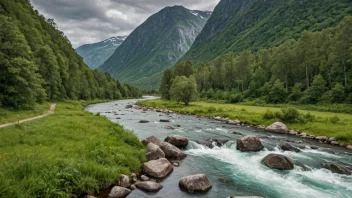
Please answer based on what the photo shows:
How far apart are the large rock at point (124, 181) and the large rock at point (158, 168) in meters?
2.52

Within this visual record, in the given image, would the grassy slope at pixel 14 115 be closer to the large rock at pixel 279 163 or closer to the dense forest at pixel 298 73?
the large rock at pixel 279 163

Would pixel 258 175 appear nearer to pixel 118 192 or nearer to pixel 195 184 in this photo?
pixel 195 184

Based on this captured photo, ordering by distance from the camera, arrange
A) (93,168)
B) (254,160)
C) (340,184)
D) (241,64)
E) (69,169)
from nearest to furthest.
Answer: (69,169) → (93,168) → (340,184) → (254,160) → (241,64)

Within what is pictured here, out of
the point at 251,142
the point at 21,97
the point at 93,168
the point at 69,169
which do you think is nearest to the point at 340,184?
the point at 251,142

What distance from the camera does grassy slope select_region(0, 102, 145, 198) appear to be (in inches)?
492

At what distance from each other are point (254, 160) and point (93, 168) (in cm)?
1723

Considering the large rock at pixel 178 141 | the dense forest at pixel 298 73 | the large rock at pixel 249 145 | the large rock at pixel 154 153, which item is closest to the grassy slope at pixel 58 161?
the large rock at pixel 154 153

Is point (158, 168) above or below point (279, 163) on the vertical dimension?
above

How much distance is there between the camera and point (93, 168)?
16047 millimetres

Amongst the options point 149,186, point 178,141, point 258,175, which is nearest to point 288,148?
point 258,175

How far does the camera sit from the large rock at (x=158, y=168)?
19.2 meters

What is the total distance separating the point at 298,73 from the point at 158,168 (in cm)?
8610

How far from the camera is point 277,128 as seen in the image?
4409cm

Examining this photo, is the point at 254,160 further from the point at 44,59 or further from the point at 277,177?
the point at 44,59
